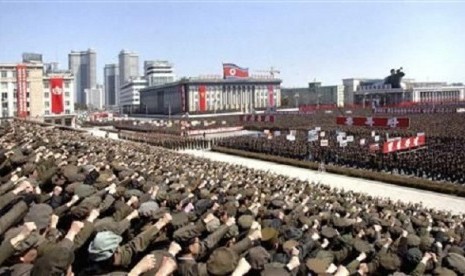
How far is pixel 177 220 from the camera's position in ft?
19.5

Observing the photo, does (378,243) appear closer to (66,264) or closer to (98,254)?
(98,254)

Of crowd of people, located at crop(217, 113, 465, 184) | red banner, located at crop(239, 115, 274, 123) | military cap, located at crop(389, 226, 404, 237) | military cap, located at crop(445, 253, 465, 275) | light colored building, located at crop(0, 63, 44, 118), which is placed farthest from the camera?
light colored building, located at crop(0, 63, 44, 118)

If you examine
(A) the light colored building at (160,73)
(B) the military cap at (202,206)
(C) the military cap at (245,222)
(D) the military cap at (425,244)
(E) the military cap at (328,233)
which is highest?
(A) the light colored building at (160,73)

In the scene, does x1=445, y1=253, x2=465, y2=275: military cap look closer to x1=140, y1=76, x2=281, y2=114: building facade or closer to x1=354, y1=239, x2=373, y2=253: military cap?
x1=354, y1=239, x2=373, y2=253: military cap

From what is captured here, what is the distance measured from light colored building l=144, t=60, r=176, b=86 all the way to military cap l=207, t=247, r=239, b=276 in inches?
6799

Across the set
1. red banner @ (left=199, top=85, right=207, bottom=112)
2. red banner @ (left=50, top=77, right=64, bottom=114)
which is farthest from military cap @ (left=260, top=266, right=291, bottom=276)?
red banner @ (left=199, top=85, right=207, bottom=112)

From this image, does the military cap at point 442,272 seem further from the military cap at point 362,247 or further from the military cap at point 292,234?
the military cap at point 292,234

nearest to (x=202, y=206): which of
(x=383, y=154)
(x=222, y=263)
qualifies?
(x=222, y=263)

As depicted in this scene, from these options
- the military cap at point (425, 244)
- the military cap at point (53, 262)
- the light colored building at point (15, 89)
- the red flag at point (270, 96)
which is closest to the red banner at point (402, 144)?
the military cap at point (425, 244)

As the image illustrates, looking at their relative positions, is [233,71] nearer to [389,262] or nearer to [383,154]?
[383,154]

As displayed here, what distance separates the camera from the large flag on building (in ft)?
393

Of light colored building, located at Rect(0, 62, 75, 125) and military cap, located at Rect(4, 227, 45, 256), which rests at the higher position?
light colored building, located at Rect(0, 62, 75, 125)

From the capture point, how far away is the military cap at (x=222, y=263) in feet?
15.1

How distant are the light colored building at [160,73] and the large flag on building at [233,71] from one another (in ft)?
189
